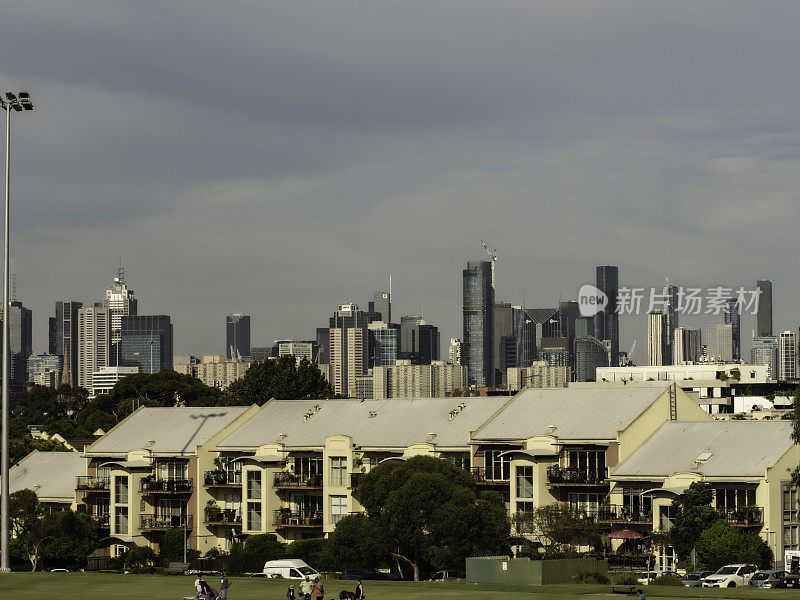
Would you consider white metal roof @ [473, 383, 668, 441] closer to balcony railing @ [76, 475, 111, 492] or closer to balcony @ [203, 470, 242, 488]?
balcony @ [203, 470, 242, 488]

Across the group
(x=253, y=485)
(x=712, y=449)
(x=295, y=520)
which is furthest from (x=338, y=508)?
(x=712, y=449)

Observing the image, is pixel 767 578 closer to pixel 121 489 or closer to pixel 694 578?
pixel 694 578

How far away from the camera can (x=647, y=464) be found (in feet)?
306

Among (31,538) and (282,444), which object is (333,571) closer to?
(282,444)

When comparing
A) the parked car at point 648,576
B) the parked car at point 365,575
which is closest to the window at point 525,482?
the parked car at point 365,575

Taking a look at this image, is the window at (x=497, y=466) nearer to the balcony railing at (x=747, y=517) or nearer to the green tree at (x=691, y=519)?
the green tree at (x=691, y=519)

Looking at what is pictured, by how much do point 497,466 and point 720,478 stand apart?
17.6 m

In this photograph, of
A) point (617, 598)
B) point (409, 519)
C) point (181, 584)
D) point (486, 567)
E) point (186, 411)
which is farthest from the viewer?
point (186, 411)

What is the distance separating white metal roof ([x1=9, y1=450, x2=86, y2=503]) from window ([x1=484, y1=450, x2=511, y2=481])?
38.3 metres

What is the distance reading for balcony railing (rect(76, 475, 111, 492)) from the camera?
380 feet

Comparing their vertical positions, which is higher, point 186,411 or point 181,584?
point 186,411

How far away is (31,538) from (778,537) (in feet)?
178

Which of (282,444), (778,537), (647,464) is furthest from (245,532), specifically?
(778,537)

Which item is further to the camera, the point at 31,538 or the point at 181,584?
the point at 31,538
